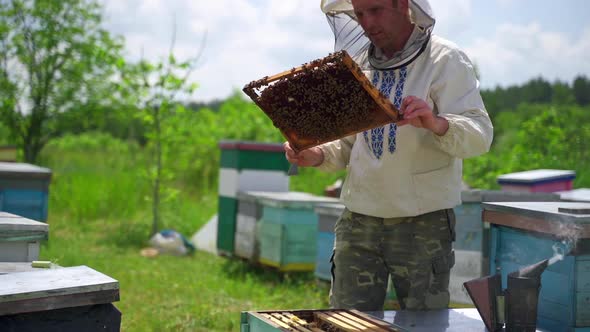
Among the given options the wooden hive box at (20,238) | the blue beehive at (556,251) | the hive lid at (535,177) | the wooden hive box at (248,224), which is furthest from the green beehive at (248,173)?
the blue beehive at (556,251)

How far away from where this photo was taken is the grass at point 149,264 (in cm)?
498

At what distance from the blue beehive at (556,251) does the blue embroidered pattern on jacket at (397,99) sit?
1.51 feet

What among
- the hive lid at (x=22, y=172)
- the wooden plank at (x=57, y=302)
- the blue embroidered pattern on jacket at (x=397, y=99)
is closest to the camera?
the wooden plank at (x=57, y=302)

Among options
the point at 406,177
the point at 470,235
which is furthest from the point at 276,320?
the point at 470,235

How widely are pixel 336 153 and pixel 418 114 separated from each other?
0.71 meters

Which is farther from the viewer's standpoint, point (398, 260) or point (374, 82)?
point (374, 82)

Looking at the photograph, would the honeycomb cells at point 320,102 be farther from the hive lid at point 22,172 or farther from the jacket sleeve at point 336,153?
the hive lid at point 22,172

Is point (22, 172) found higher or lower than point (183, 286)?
higher

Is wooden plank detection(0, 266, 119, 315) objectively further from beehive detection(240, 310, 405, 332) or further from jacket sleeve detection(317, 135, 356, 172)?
jacket sleeve detection(317, 135, 356, 172)

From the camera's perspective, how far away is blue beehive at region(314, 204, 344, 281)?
5469 millimetres

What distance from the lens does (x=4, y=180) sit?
6129mm

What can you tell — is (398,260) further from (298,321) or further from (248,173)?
(248,173)

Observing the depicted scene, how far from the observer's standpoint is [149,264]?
281 inches

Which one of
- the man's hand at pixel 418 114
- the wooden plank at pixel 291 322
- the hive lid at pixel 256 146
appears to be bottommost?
the wooden plank at pixel 291 322
